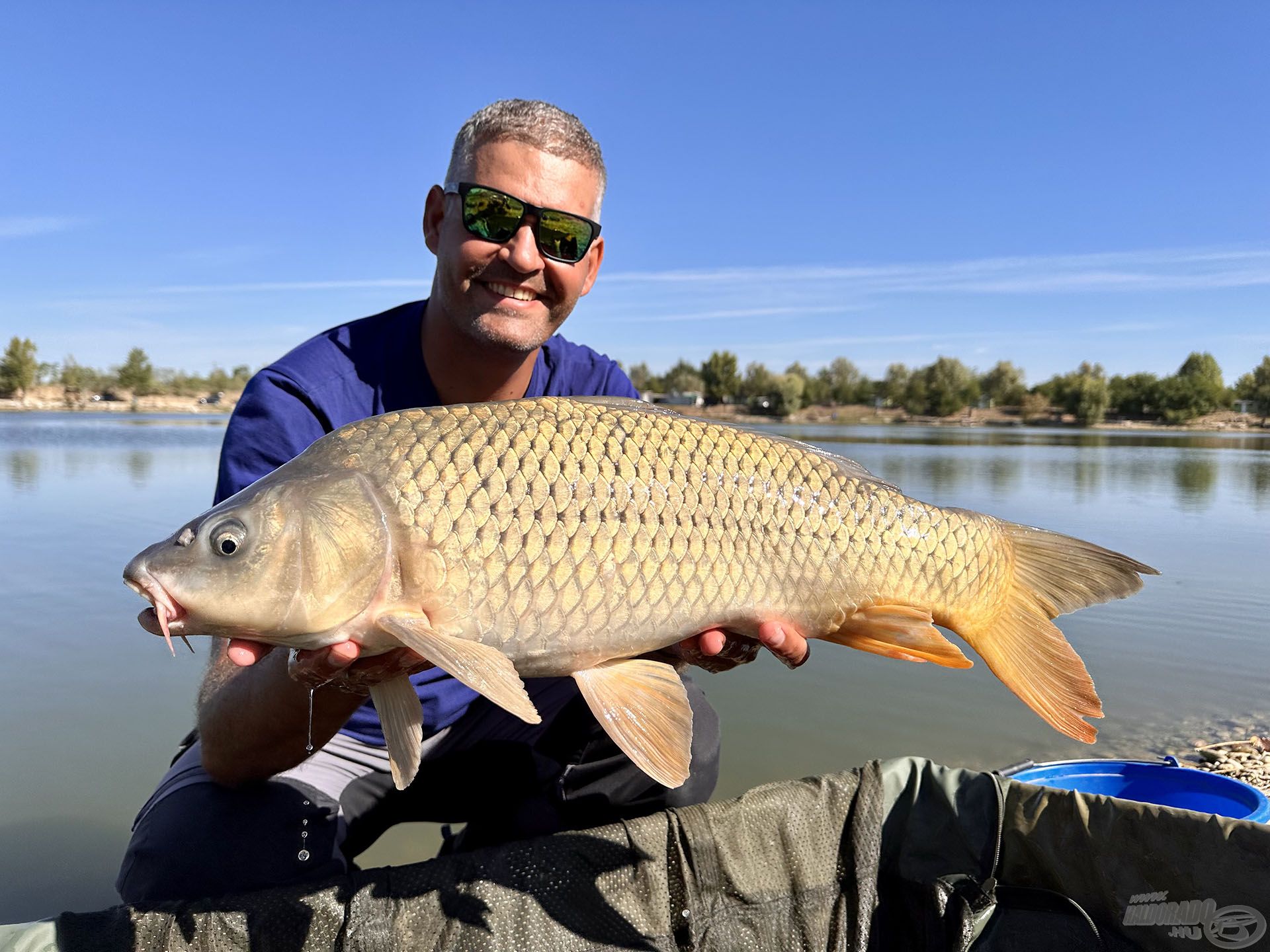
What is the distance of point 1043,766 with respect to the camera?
2016 mm

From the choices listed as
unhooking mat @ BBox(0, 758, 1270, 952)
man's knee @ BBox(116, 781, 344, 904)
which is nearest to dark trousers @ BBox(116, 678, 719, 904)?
man's knee @ BBox(116, 781, 344, 904)

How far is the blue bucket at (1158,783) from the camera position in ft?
5.90

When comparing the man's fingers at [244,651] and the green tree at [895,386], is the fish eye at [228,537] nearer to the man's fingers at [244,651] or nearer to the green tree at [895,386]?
the man's fingers at [244,651]

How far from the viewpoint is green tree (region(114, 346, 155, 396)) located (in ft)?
185

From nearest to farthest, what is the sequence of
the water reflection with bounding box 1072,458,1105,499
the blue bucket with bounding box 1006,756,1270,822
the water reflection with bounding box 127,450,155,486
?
1. the blue bucket with bounding box 1006,756,1270,822
2. the water reflection with bounding box 127,450,155,486
3. the water reflection with bounding box 1072,458,1105,499

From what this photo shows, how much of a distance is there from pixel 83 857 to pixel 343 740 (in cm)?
78

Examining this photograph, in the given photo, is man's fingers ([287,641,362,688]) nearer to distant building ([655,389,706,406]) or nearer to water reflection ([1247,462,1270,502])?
water reflection ([1247,462,1270,502])

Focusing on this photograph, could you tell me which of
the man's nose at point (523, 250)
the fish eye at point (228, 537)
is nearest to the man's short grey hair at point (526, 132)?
the man's nose at point (523, 250)

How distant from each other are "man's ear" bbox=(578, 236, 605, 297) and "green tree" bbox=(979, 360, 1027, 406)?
57.7 m

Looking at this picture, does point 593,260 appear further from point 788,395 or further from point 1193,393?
point 1193,393

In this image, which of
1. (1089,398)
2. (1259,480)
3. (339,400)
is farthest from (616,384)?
(1089,398)

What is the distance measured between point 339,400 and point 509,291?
42 centimetres

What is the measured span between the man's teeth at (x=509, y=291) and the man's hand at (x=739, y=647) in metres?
0.84

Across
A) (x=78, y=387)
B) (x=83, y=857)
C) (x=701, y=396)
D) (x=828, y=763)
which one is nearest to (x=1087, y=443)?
(x=828, y=763)
